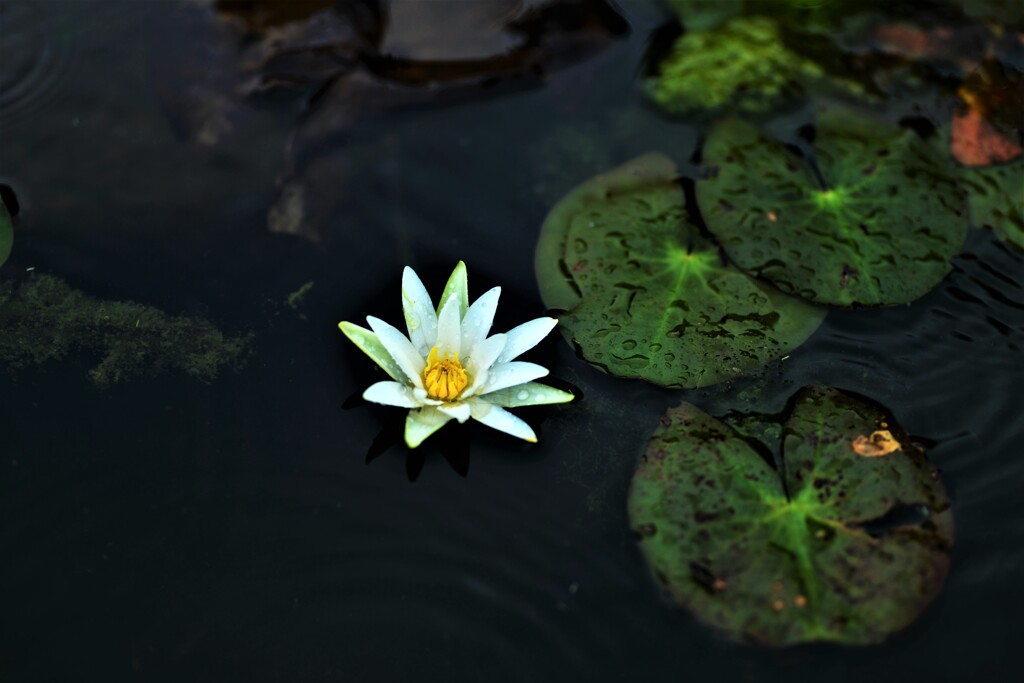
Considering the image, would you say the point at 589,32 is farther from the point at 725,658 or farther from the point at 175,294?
the point at 725,658

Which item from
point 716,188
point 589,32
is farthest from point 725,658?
point 589,32

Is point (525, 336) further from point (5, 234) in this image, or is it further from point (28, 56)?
point (28, 56)

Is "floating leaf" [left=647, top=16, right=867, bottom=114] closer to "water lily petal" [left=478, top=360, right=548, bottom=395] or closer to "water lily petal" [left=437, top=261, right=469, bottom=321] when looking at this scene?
"water lily petal" [left=437, top=261, right=469, bottom=321]

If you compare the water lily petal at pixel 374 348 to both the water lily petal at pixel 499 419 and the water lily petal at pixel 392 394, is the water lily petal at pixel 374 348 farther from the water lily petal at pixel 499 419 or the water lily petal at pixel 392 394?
the water lily petal at pixel 499 419

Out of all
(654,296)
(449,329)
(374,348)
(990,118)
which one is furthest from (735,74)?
(374,348)

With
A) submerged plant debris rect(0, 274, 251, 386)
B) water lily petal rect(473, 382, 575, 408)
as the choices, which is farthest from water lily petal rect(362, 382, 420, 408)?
submerged plant debris rect(0, 274, 251, 386)

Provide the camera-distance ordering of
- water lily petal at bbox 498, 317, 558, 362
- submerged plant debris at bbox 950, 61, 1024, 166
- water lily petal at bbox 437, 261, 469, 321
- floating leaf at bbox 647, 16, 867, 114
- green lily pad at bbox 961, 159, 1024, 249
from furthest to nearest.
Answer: floating leaf at bbox 647, 16, 867, 114, submerged plant debris at bbox 950, 61, 1024, 166, green lily pad at bbox 961, 159, 1024, 249, water lily petal at bbox 437, 261, 469, 321, water lily petal at bbox 498, 317, 558, 362
